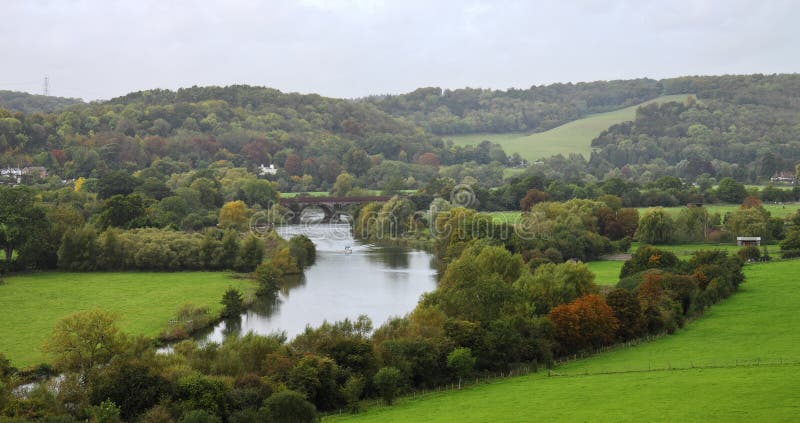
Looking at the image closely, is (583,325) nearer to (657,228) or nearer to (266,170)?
(657,228)

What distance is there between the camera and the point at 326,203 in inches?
3735

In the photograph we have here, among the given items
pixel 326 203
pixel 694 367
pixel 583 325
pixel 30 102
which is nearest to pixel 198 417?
pixel 583 325

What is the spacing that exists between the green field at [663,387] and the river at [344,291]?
10042 mm

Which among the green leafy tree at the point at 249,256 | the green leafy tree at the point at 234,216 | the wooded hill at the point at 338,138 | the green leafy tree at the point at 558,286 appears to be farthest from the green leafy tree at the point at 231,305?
the wooded hill at the point at 338,138

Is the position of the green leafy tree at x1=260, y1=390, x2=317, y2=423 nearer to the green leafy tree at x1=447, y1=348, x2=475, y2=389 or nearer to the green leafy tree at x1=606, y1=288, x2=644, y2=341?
the green leafy tree at x1=447, y1=348, x2=475, y2=389

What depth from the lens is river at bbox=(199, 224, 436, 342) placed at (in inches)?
1583

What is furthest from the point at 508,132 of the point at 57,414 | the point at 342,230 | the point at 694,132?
the point at 57,414

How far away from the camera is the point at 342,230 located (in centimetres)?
8825

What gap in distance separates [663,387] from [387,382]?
8.33 meters

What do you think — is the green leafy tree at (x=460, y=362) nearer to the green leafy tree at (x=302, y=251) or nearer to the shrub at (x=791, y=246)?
the green leafy tree at (x=302, y=251)

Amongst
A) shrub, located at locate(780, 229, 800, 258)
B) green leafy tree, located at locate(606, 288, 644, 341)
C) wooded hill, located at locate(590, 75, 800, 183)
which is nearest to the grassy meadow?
shrub, located at locate(780, 229, 800, 258)

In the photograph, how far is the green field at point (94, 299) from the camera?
1380 inches

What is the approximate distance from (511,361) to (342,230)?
194 feet

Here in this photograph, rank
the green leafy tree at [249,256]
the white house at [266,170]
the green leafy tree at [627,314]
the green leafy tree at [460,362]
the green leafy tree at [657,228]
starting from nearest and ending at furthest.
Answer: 1. the green leafy tree at [460,362]
2. the green leafy tree at [627,314]
3. the green leafy tree at [249,256]
4. the green leafy tree at [657,228]
5. the white house at [266,170]
